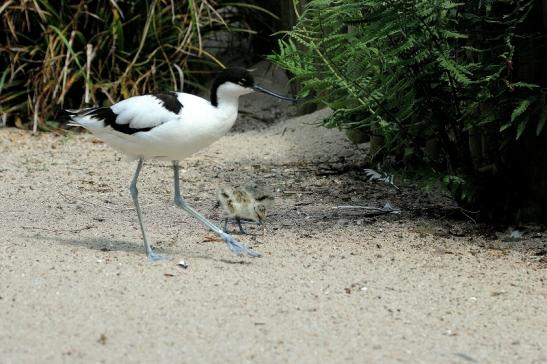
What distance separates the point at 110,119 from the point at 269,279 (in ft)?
4.06

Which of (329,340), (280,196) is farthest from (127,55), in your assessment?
(329,340)

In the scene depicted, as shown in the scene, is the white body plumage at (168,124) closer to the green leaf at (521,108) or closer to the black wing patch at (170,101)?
the black wing patch at (170,101)

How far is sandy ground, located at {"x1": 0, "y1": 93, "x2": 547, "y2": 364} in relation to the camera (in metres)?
3.93

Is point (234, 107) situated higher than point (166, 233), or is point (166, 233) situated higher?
point (234, 107)

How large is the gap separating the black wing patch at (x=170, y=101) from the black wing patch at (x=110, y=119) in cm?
16

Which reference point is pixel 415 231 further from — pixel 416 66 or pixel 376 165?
pixel 376 165

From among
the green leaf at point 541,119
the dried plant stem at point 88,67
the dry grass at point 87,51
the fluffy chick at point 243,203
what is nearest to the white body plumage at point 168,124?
the fluffy chick at point 243,203

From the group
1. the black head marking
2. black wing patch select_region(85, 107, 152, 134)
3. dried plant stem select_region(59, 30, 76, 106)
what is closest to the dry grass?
dried plant stem select_region(59, 30, 76, 106)

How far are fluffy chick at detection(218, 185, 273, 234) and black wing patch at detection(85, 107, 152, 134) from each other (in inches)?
37.4

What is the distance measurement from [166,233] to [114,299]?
51.7 inches

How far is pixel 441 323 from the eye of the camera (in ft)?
14.0

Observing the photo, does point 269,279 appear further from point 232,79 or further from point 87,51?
point 87,51

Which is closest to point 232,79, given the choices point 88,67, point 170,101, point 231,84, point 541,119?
point 231,84

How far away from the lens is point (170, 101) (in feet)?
16.7
